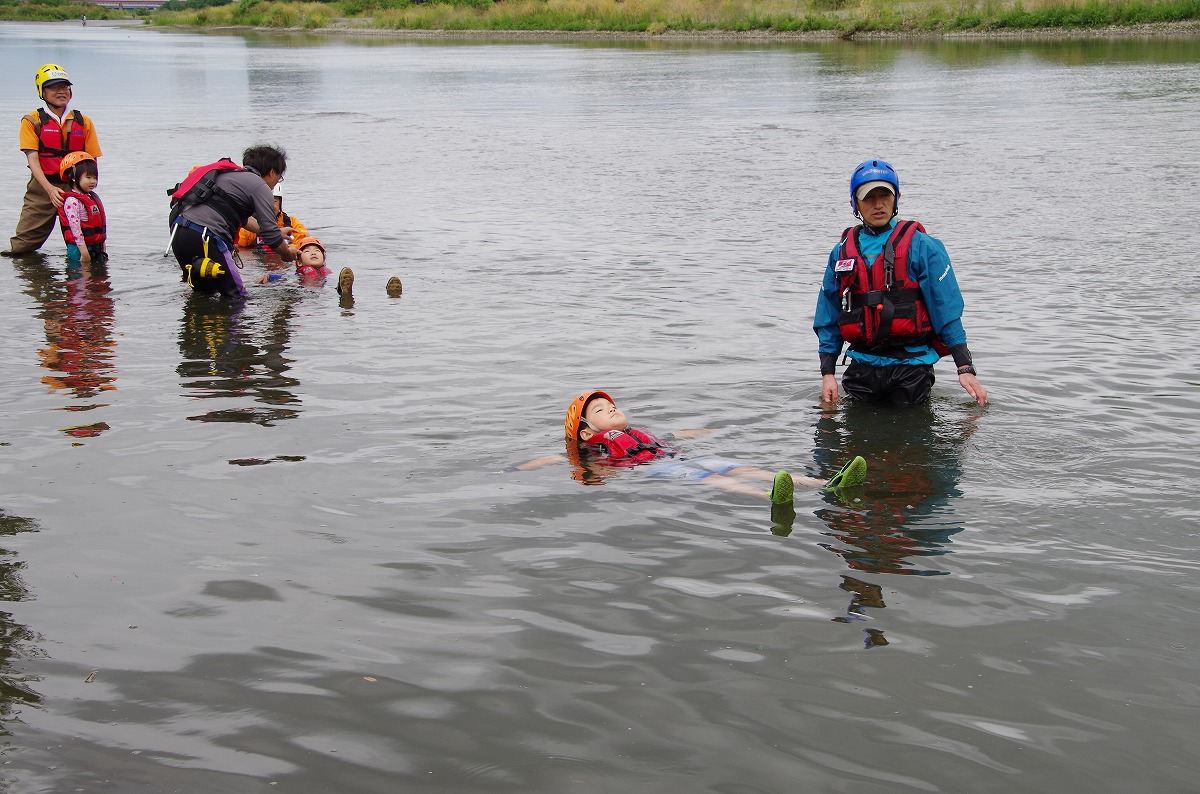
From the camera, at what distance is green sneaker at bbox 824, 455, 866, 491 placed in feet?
20.9

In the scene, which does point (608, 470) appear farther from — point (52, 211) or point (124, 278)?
point (52, 211)

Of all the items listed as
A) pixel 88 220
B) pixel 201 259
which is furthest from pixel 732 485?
pixel 88 220

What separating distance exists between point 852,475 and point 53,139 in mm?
10775

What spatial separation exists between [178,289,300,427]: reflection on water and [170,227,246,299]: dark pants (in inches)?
8.2

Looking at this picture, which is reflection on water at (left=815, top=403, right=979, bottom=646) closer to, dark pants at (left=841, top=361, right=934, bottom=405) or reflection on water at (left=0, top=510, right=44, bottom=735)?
dark pants at (left=841, top=361, right=934, bottom=405)

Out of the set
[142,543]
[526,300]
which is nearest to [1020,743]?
[142,543]

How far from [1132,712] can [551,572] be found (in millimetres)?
2577

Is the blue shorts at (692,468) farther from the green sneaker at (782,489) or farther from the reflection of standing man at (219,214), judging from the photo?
the reflection of standing man at (219,214)

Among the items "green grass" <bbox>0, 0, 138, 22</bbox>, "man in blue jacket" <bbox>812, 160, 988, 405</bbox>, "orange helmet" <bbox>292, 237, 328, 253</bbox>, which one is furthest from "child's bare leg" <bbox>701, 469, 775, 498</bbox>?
"green grass" <bbox>0, 0, 138, 22</bbox>

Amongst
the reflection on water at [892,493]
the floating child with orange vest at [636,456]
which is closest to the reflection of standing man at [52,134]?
the floating child with orange vest at [636,456]

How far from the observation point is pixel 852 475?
21.0 ft

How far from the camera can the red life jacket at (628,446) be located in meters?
7.23

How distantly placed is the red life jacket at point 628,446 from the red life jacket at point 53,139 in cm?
890

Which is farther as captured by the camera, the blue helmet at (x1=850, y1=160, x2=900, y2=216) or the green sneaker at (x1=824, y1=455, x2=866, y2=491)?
the blue helmet at (x1=850, y1=160, x2=900, y2=216)
